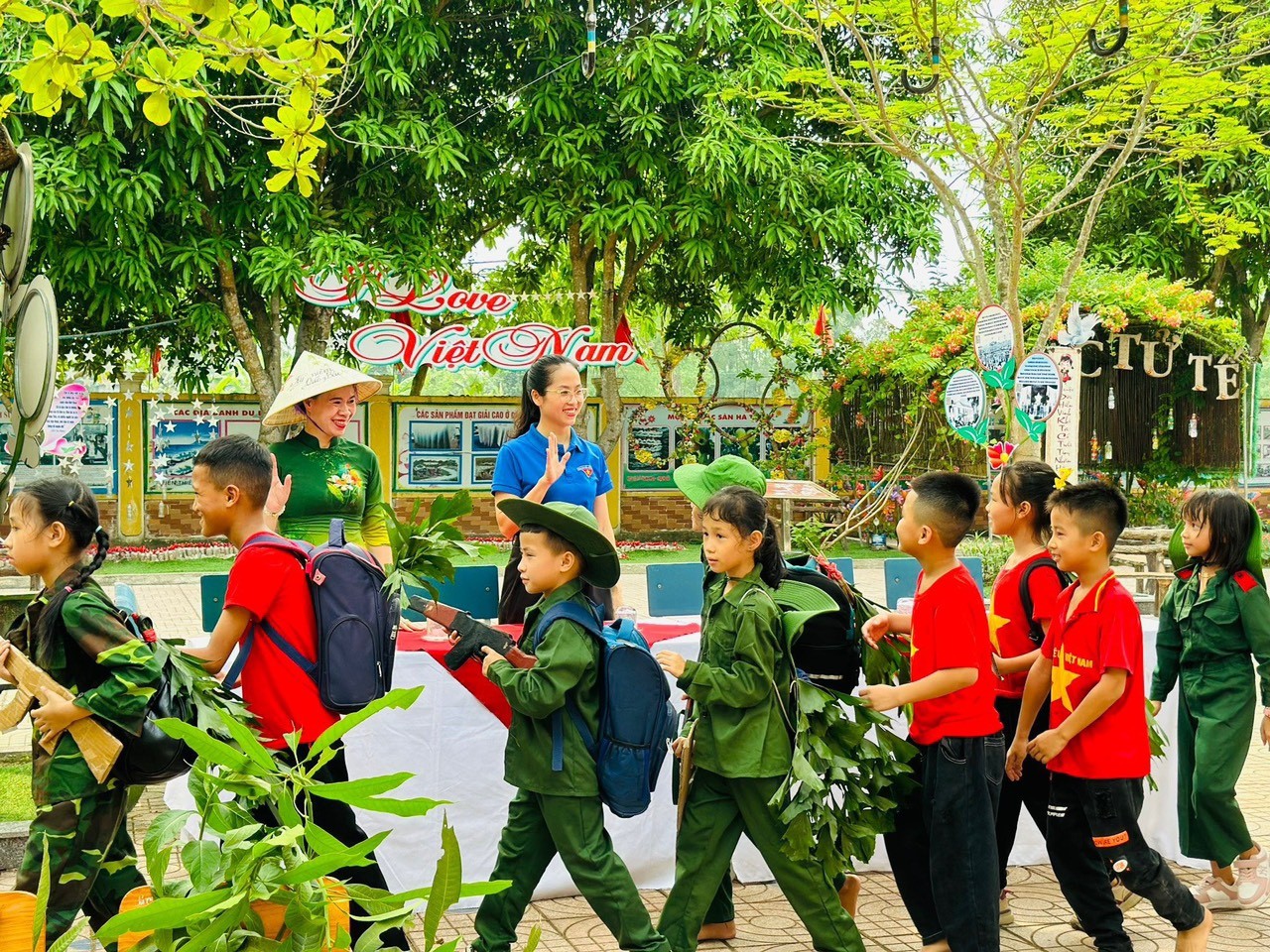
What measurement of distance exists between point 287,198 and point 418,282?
1.75 meters

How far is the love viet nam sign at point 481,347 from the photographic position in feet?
53.5

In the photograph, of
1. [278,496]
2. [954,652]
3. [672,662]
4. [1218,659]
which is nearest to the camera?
[672,662]

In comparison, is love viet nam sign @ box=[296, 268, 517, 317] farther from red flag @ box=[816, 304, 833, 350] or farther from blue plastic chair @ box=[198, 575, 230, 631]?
blue plastic chair @ box=[198, 575, 230, 631]

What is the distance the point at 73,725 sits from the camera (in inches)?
122

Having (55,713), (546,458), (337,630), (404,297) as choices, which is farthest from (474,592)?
(404,297)

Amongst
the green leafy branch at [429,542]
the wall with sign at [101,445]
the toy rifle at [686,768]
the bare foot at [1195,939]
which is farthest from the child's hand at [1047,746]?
the wall with sign at [101,445]

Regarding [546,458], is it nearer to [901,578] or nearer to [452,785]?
[452,785]

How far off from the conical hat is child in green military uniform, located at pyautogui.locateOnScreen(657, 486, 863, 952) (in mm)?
1256

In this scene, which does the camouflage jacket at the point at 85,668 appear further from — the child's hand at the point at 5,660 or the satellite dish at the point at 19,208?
the satellite dish at the point at 19,208

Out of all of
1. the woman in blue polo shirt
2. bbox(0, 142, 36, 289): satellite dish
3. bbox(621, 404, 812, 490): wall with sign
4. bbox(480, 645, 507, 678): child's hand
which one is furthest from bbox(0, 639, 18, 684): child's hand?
bbox(621, 404, 812, 490): wall with sign

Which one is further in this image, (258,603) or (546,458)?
(546,458)

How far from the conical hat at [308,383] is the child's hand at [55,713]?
124 centimetres

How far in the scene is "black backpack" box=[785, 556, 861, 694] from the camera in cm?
379

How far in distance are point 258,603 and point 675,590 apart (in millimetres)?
2504
